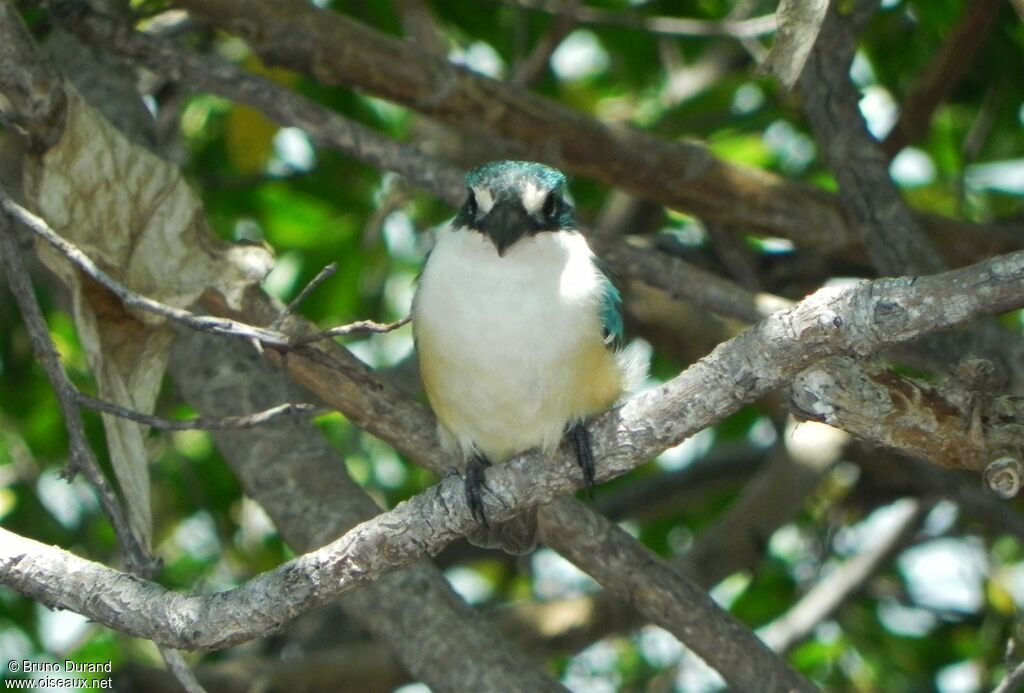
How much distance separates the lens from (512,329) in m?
3.68

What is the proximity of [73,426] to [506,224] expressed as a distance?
4.05ft

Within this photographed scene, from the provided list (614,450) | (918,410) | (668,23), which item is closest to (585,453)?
(614,450)

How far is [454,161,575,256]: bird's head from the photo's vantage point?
382 centimetres

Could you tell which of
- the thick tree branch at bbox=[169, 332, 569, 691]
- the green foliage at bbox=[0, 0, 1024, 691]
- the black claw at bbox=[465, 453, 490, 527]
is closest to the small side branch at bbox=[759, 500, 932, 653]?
the green foliage at bbox=[0, 0, 1024, 691]

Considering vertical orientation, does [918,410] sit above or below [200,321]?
above

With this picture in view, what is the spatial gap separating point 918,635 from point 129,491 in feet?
11.6

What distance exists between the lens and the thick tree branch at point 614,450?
2674mm

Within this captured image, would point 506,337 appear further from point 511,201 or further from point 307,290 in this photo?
point 307,290

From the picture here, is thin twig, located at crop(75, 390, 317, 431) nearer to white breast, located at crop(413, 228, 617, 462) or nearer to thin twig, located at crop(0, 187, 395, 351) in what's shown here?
thin twig, located at crop(0, 187, 395, 351)

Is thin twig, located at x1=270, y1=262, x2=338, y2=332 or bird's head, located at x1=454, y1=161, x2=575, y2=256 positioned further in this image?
bird's head, located at x1=454, y1=161, x2=575, y2=256

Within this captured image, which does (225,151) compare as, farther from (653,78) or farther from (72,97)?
(72,97)

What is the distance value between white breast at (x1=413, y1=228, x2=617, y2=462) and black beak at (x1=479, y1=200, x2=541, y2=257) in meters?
0.04

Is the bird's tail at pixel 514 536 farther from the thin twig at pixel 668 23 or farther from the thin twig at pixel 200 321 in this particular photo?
Answer: the thin twig at pixel 668 23

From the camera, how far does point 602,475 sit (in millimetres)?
3236
